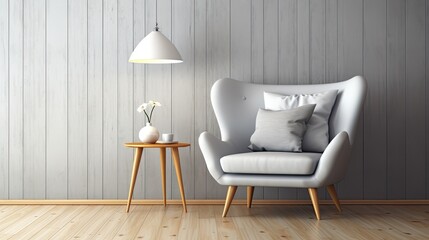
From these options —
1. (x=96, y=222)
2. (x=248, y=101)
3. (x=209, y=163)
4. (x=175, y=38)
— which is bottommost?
(x=96, y=222)

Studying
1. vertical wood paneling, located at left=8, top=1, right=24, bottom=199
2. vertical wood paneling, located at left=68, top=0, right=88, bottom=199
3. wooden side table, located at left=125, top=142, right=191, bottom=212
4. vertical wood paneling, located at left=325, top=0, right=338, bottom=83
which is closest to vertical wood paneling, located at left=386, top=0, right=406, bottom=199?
vertical wood paneling, located at left=325, top=0, right=338, bottom=83

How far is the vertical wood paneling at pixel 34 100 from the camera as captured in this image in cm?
424

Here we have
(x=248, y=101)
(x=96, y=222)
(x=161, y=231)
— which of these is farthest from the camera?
(x=248, y=101)

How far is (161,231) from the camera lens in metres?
3.12

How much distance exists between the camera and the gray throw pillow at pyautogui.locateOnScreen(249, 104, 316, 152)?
3.64 meters

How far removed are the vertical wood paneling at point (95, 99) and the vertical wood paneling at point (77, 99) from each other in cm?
3

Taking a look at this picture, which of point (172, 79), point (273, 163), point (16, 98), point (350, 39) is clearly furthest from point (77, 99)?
point (350, 39)

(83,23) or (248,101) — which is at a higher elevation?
(83,23)

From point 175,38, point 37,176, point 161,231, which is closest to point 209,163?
point 161,231

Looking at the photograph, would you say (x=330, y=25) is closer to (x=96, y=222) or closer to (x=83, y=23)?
(x=83, y=23)

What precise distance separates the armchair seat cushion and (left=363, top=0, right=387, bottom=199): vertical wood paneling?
3.23 feet

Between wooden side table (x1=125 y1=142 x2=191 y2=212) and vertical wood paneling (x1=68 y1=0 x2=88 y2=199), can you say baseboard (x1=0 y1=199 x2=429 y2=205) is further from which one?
wooden side table (x1=125 y1=142 x2=191 y2=212)

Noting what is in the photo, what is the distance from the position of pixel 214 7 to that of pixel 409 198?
7.04 feet

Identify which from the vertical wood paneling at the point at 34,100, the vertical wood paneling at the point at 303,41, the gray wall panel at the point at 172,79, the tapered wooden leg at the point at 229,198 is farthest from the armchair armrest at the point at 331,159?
the vertical wood paneling at the point at 34,100
